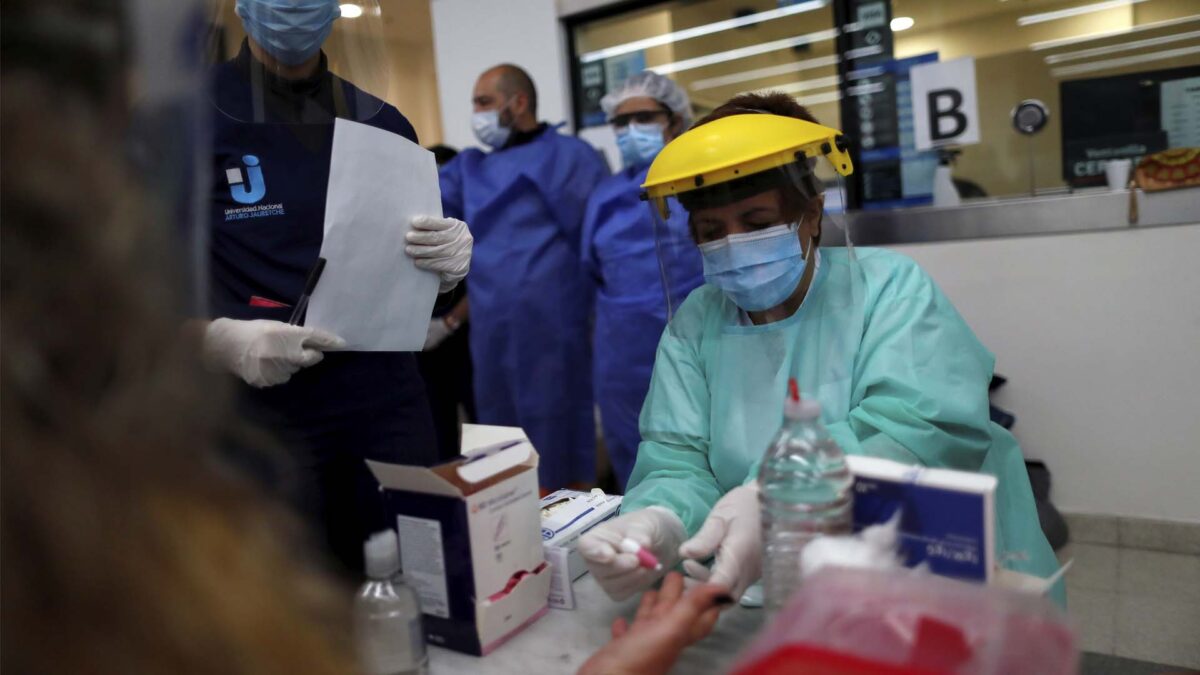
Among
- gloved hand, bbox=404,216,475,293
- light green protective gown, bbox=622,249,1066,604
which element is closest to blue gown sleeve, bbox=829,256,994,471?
light green protective gown, bbox=622,249,1066,604

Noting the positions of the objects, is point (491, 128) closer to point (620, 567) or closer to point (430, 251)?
point (430, 251)

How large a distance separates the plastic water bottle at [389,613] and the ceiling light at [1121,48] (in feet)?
9.58

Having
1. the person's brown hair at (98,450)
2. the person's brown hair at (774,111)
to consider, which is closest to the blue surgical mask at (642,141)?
the person's brown hair at (774,111)

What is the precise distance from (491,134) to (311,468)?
2097 millimetres

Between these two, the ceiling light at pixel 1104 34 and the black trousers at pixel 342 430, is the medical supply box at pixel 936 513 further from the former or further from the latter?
the ceiling light at pixel 1104 34

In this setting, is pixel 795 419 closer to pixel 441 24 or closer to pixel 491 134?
pixel 491 134

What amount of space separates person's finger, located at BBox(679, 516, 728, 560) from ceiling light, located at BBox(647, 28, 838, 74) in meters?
2.69

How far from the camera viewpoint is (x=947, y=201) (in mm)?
2996

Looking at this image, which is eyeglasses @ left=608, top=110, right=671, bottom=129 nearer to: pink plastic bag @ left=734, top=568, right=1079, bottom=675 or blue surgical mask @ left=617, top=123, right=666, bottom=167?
blue surgical mask @ left=617, top=123, right=666, bottom=167

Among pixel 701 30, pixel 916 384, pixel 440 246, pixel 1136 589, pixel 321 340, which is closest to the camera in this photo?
pixel 916 384

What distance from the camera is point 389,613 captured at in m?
0.91

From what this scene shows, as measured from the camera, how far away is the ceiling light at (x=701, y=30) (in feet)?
10.9

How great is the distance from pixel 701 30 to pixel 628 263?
4.57 ft

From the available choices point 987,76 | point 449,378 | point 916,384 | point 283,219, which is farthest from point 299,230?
point 987,76
